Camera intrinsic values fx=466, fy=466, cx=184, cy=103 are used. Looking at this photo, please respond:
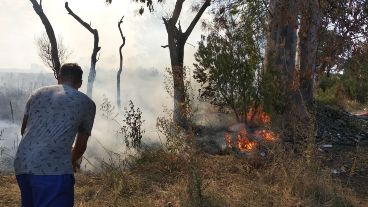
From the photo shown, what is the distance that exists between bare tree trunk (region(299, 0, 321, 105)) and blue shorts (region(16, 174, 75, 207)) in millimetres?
4777

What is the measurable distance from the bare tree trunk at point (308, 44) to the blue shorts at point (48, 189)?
4777 millimetres

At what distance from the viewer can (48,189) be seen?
3365 millimetres

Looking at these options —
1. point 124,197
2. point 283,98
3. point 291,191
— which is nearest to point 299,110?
point 283,98

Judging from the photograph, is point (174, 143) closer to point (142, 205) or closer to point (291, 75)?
point (142, 205)

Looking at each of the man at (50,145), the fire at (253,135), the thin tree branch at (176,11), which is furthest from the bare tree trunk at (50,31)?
the man at (50,145)

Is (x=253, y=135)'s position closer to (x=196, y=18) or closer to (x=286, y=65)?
(x=286, y=65)

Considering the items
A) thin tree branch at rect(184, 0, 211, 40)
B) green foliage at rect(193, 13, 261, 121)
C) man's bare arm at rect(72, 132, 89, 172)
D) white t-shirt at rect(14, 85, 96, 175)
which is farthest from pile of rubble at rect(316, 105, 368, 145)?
white t-shirt at rect(14, 85, 96, 175)

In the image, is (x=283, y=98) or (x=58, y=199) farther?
(x=283, y=98)

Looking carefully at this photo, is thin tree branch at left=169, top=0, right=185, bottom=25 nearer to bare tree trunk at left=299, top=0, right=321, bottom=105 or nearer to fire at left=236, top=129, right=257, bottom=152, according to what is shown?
bare tree trunk at left=299, top=0, right=321, bottom=105

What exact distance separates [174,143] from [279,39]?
6112 millimetres

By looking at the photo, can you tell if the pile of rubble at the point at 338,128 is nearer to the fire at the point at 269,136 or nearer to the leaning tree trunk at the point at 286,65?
the leaning tree trunk at the point at 286,65

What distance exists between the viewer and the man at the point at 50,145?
3.36 m

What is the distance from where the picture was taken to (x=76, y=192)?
5980 mm

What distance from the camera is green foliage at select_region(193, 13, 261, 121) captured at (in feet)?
31.5
